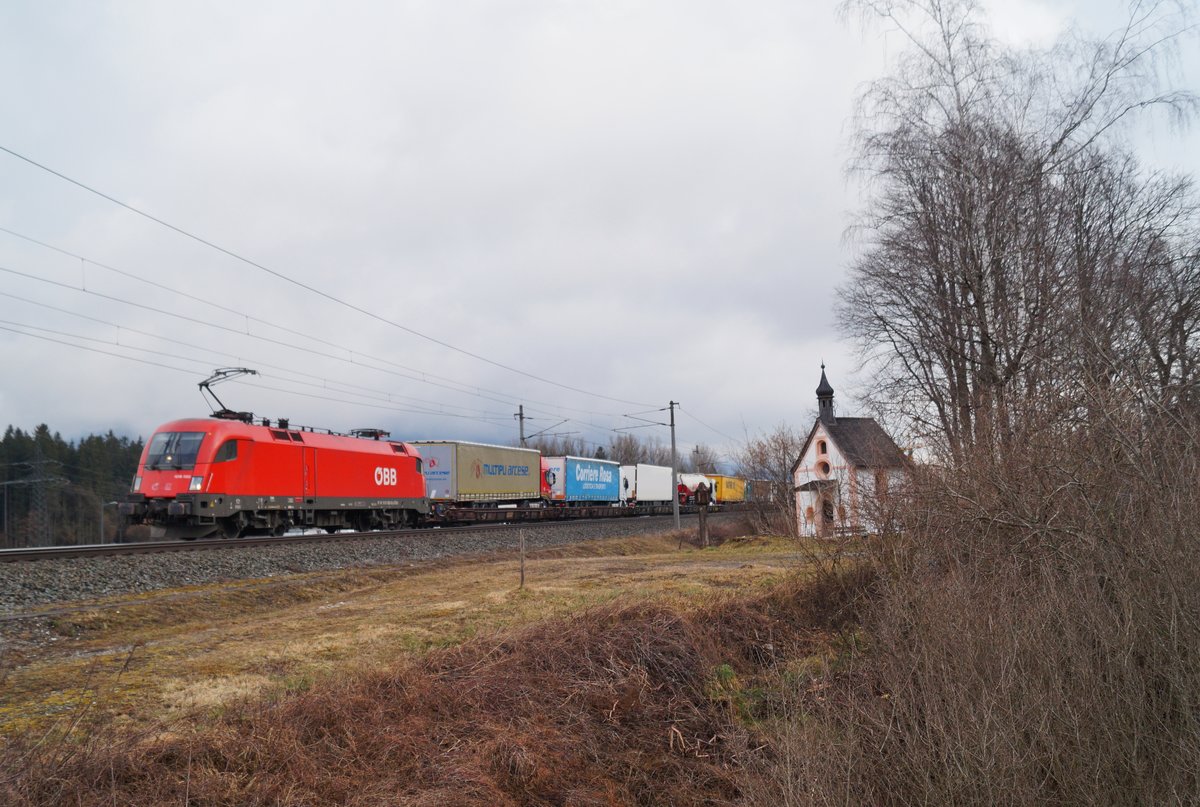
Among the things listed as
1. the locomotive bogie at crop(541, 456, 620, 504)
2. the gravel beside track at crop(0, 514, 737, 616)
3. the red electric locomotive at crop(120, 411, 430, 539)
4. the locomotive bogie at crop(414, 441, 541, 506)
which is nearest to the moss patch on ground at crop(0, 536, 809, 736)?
the gravel beside track at crop(0, 514, 737, 616)

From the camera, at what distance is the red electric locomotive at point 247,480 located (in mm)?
Result: 19172

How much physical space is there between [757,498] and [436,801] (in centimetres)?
3647

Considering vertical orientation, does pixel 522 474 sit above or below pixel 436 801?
above

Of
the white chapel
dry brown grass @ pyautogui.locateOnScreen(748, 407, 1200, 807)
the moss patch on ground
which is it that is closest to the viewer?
dry brown grass @ pyautogui.locateOnScreen(748, 407, 1200, 807)

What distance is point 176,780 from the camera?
4.67m

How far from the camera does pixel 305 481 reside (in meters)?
23.0

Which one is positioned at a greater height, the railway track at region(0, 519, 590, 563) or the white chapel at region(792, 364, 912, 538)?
the white chapel at region(792, 364, 912, 538)

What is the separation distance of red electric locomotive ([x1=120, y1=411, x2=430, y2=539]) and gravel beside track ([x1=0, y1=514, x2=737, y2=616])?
2.67m

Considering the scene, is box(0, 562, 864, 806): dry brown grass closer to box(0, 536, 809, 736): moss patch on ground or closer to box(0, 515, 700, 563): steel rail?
box(0, 536, 809, 736): moss patch on ground

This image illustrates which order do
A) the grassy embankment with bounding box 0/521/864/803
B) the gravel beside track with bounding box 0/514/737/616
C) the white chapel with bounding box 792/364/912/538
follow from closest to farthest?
the grassy embankment with bounding box 0/521/864/803
the white chapel with bounding box 792/364/912/538
the gravel beside track with bounding box 0/514/737/616

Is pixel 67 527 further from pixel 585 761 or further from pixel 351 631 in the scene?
pixel 585 761

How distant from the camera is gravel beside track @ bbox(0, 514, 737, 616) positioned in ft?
41.1

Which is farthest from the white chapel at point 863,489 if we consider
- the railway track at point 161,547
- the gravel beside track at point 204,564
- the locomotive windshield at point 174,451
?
the locomotive windshield at point 174,451

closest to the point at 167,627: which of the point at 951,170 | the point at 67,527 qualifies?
the point at 951,170
